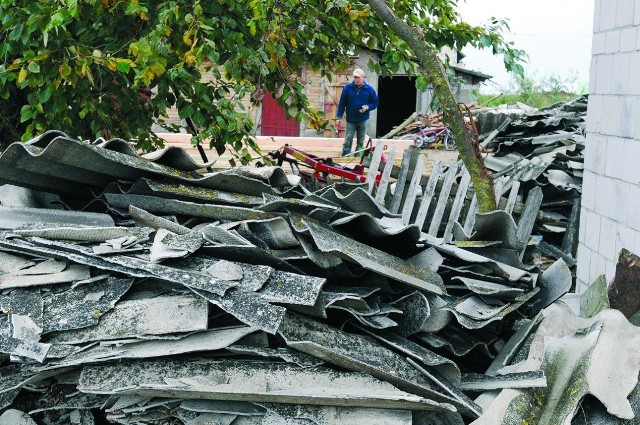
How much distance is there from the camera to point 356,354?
4180mm

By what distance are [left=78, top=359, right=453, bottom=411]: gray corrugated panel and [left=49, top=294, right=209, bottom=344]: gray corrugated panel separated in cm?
17

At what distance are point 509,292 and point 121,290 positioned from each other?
2.24 metres

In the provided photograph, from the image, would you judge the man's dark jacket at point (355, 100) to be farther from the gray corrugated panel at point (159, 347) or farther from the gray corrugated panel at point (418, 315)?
the gray corrugated panel at point (159, 347)

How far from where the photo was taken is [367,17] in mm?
9234

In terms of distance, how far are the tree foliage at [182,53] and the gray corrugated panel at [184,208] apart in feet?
9.81

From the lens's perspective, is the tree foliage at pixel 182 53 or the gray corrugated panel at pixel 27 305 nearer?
the gray corrugated panel at pixel 27 305

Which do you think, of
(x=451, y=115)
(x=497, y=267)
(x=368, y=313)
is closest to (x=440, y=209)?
(x=451, y=115)

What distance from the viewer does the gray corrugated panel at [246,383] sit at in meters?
3.93

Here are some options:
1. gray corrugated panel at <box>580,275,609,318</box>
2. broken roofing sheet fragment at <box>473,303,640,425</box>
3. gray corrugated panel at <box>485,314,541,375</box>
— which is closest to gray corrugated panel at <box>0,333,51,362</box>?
broken roofing sheet fragment at <box>473,303,640,425</box>

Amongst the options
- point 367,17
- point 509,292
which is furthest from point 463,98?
point 509,292

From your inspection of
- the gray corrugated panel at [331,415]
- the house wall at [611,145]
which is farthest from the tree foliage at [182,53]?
the gray corrugated panel at [331,415]

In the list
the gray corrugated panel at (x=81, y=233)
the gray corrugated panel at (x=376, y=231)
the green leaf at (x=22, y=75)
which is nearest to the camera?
the gray corrugated panel at (x=81, y=233)

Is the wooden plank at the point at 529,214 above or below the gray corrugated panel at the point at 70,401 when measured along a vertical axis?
above

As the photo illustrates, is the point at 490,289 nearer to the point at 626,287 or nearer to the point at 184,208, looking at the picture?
the point at 626,287
